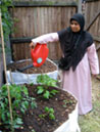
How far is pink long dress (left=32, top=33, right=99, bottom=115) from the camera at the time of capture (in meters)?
1.90

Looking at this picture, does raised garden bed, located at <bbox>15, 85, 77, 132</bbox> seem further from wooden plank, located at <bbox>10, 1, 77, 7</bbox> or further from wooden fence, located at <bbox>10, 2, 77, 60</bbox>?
wooden plank, located at <bbox>10, 1, 77, 7</bbox>

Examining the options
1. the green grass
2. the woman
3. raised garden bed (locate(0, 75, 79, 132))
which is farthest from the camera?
the green grass

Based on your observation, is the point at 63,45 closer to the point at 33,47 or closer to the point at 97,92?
the point at 33,47

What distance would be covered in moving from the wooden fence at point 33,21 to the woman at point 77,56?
1.84 meters

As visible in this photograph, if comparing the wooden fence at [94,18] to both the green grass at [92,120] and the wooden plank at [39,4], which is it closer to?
the wooden plank at [39,4]

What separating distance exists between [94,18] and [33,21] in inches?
58.0

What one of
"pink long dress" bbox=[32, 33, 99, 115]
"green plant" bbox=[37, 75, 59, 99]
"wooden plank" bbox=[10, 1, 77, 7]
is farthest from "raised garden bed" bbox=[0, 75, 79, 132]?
"wooden plank" bbox=[10, 1, 77, 7]

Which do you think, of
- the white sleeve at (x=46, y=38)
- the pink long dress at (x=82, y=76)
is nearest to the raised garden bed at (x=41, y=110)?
A: the pink long dress at (x=82, y=76)

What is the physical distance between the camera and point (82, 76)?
80.2 inches

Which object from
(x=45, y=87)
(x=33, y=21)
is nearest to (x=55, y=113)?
(x=45, y=87)

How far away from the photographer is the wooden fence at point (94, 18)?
323cm

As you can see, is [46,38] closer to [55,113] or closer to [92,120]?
[55,113]

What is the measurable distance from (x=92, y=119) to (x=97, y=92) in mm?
860

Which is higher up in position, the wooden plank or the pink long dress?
the wooden plank
